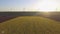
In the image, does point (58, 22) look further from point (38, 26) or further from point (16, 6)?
point (16, 6)

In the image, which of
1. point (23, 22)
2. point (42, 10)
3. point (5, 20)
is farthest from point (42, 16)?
point (5, 20)

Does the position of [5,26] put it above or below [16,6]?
below

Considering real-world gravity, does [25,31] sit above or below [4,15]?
below

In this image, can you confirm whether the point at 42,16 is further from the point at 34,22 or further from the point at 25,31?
the point at 25,31

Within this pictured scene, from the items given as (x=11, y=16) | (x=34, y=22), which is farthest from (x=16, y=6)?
(x=34, y=22)

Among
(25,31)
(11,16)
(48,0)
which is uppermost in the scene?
(48,0)
